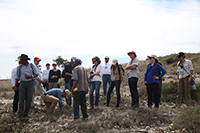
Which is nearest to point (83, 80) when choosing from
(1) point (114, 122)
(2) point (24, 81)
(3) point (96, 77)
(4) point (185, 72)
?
(3) point (96, 77)

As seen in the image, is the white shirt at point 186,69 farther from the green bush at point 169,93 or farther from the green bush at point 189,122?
the green bush at point 189,122

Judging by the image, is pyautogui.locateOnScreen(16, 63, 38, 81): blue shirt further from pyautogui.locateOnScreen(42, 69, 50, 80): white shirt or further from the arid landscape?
pyautogui.locateOnScreen(42, 69, 50, 80): white shirt

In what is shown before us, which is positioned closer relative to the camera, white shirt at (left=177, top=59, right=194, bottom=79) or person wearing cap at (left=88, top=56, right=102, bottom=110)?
white shirt at (left=177, top=59, right=194, bottom=79)

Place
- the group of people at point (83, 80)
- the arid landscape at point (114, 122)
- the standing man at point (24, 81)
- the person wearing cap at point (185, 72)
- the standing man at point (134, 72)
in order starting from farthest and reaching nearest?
the person wearing cap at point (185, 72)
the standing man at point (134, 72)
the standing man at point (24, 81)
the group of people at point (83, 80)
the arid landscape at point (114, 122)

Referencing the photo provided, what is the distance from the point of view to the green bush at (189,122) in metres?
4.51

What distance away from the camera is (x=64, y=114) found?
21.6 feet

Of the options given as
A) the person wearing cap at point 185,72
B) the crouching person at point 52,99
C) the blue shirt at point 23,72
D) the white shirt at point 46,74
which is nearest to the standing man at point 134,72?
the person wearing cap at point 185,72

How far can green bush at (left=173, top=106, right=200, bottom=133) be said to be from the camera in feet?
14.8

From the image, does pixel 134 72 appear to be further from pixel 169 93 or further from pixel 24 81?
pixel 24 81

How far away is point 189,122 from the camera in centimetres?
464

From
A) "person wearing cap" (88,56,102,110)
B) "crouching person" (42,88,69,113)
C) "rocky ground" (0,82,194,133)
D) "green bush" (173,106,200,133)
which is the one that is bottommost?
"rocky ground" (0,82,194,133)

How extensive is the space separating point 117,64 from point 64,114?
271 cm

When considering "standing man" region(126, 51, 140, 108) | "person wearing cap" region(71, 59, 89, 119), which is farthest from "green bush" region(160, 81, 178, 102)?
"person wearing cap" region(71, 59, 89, 119)

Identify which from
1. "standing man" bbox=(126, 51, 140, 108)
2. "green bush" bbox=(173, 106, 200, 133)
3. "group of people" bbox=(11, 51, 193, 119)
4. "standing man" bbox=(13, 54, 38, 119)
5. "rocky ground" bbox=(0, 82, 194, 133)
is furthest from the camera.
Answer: "standing man" bbox=(126, 51, 140, 108)
